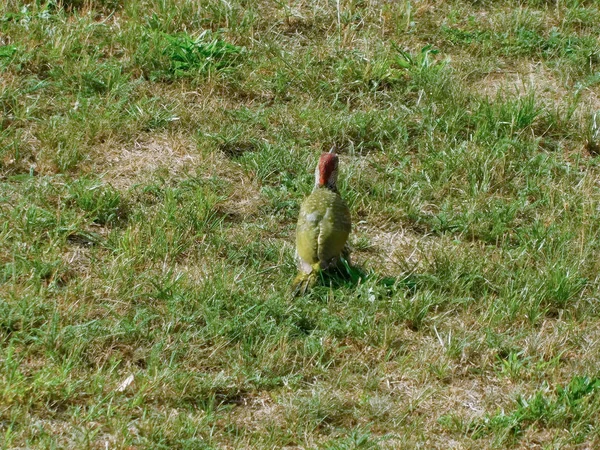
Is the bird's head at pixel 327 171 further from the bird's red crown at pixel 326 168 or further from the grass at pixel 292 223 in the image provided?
the grass at pixel 292 223

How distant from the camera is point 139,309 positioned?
645cm

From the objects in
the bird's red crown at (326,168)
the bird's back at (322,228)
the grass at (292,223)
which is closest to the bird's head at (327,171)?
the bird's red crown at (326,168)

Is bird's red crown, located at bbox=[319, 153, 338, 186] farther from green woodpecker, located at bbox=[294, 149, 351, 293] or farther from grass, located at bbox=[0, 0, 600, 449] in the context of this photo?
grass, located at bbox=[0, 0, 600, 449]

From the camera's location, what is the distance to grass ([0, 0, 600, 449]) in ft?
19.3

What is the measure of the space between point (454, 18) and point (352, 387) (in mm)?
4578

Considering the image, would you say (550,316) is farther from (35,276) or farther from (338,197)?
(35,276)

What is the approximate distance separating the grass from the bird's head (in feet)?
1.33

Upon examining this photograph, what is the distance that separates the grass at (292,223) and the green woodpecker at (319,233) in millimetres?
125

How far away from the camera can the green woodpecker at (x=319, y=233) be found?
6.78 metres

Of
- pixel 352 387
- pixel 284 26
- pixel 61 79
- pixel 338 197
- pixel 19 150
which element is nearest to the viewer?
pixel 352 387

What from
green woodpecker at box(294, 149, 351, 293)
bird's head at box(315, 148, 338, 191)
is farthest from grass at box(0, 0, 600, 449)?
bird's head at box(315, 148, 338, 191)

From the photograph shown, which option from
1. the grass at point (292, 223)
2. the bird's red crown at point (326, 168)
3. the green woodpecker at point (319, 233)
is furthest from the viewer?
the bird's red crown at point (326, 168)

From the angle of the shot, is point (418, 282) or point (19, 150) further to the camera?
point (19, 150)

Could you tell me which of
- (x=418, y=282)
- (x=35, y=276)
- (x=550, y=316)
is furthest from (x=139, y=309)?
(x=550, y=316)
